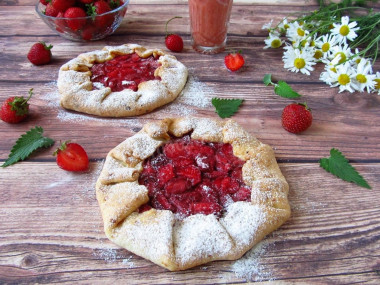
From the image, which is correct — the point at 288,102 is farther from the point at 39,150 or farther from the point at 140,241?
the point at 39,150

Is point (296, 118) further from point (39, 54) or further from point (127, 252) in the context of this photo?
point (39, 54)

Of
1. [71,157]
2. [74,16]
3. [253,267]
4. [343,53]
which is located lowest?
[253,267]

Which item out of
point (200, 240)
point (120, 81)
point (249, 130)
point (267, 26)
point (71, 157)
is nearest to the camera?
point (200, 240)

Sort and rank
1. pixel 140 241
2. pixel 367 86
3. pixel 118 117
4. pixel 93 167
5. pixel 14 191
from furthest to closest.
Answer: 1. pixel 367 86
2. pixel 118 117
3. pixel 93 167
4. pixel 14 191
5. pixel 140 241

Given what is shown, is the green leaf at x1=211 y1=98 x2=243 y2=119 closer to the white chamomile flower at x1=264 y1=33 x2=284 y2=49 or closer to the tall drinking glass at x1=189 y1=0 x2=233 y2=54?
the tall drinking glass at x1=189 y1=0 x2=233 y2=54

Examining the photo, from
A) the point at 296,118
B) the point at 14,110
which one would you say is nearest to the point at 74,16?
the point at 14,110

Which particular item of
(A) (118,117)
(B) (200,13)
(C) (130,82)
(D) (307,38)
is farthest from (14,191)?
(D) (307,38)

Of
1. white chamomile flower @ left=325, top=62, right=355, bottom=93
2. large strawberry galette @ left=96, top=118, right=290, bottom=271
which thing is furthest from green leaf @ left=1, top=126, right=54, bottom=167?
white chamomile flower @ left=325, top=62, right=355, bottom=93
